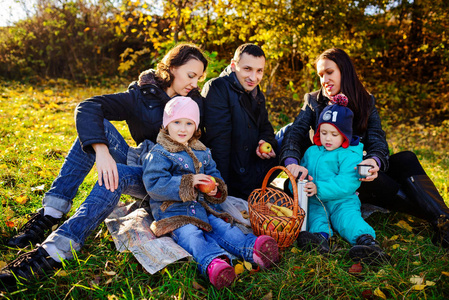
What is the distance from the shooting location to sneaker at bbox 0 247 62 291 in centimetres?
192

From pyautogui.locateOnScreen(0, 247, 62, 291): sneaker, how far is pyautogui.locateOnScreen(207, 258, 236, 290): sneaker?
0.92 m

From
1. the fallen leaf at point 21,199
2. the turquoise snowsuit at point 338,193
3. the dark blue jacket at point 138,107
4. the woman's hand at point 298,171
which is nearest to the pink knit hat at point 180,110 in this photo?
the dark blue jacket at point 138,107

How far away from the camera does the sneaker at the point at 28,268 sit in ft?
6.28

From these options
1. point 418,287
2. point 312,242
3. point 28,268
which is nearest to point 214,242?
point 312,242

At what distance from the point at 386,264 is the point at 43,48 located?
413 inches

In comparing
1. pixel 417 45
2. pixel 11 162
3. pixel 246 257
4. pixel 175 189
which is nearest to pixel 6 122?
pixel 11 162

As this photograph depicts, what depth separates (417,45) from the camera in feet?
29.8

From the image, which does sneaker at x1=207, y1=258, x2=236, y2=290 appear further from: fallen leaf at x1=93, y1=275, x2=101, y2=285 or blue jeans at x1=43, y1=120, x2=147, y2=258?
blue jeans at x1=43, y1=120, x2=147, y2=258

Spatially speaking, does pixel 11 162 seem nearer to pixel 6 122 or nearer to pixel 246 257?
pixel 6 122

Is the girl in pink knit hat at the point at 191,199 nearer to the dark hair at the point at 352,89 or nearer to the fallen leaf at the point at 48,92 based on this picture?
the dark hair at the point at 352,89

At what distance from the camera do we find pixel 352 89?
3.09m

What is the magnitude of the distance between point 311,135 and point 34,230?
2379 millimetres

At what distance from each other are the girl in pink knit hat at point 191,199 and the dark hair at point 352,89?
4.42 feet

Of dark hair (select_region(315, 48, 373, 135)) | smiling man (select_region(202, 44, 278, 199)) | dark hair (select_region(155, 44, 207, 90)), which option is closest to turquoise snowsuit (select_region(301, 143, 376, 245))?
dark hair (select_region(315, 48, 373, 135))
